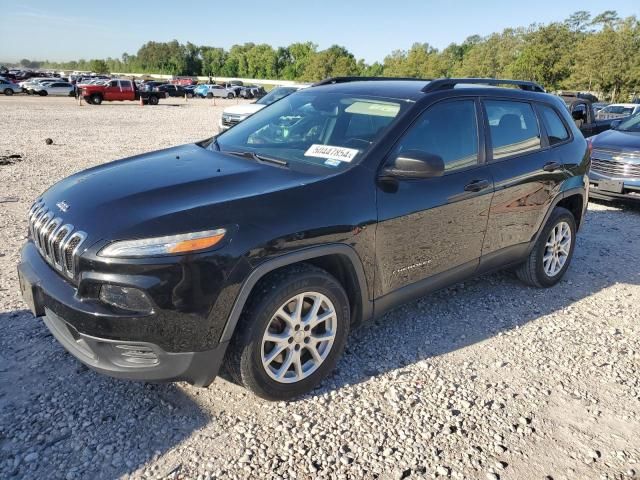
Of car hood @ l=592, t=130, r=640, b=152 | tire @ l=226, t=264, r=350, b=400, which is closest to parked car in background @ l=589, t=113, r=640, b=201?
car hood @ l=592, t=130, r=640, b=152

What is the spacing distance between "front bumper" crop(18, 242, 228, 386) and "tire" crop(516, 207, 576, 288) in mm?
3110

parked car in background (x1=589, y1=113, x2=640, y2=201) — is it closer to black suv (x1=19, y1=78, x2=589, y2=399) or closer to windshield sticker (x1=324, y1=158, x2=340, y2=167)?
black suv (x1=19, y1=78, x2=589, y2=399)

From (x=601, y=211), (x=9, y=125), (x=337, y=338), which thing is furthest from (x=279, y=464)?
(x=9, y=125)

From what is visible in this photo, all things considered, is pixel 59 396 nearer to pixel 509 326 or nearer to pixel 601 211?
pixel 509 326

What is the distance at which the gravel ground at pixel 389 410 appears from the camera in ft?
8.09

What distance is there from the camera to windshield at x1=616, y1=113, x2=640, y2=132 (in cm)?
876

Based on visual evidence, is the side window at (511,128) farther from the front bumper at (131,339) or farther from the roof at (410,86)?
the front bumper at (131,339)

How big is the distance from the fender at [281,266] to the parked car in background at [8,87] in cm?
4449

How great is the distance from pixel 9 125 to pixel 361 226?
18688 mm

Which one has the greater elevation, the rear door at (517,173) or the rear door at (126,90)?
the rear door at (517,173)

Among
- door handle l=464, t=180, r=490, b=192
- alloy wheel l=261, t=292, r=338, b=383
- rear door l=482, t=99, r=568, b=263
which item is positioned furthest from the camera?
rear door l=482, t=99, r=568, b=263

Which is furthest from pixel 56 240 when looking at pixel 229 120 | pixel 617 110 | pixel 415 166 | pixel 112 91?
pixel 112 91

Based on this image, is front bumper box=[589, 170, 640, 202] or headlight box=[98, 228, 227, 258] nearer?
headlight box=[98, 228, 227, 258]

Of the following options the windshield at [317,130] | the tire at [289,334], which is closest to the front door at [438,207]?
the windshield at [317,130]
